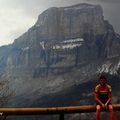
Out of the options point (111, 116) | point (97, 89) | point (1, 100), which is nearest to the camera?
point (111, 116)

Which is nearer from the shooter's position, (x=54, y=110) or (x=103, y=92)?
(x=54, y=110)

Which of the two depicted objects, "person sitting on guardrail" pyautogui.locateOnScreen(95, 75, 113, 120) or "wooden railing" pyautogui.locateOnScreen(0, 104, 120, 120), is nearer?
"wooden railing" pyautogui.locateOnScreen(0, 104, 120, 120)

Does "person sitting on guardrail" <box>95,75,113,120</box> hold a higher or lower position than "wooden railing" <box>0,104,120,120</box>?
higher

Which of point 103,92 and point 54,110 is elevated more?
point 103,92

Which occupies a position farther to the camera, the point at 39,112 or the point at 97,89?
the point at 97,89

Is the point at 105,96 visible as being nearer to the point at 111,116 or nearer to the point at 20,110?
the point at 111,116

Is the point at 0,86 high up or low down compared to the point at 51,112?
down

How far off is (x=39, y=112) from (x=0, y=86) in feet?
71.9

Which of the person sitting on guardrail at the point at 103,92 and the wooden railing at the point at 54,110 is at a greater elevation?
the person sitting on guardrail at the point at 103,92

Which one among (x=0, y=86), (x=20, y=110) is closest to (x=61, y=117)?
(x=20, y=110)

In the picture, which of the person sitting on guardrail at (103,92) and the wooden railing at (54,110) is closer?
the wooden railing at (54,110)

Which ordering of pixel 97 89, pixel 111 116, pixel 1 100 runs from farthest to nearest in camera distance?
pixel 1 100 < pixel 97 89 < pixel 111 116

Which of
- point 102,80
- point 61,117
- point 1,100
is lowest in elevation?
point 1,100

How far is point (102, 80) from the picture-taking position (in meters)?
12.3
